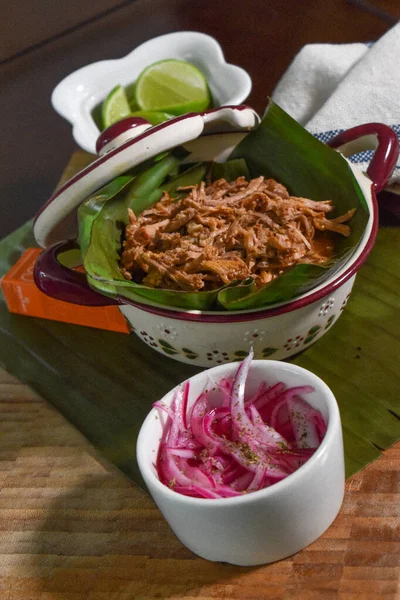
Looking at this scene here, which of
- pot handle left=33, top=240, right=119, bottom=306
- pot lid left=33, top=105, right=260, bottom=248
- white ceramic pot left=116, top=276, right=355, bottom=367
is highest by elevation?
pot lid left=33, top=105, right=260, bottom=248

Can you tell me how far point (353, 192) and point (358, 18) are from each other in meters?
1.53

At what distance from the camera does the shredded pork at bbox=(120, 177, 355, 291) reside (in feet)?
4.38

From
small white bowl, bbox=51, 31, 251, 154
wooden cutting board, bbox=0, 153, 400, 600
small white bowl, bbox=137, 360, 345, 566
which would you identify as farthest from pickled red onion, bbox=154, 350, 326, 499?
small white bowl, bbox=51, 31, 251, 154

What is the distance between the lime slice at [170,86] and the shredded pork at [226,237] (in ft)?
1.97

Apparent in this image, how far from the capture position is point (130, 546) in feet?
3.84

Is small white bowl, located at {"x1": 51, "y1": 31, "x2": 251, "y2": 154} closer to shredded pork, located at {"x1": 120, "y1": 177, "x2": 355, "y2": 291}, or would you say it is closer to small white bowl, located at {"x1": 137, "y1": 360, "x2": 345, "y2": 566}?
shredded pork, located at {"x1": 120, "y1": 177, "x2": 355, "y2": 291}

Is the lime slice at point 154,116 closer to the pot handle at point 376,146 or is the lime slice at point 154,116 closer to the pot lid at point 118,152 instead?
the pot lid at point 118,152

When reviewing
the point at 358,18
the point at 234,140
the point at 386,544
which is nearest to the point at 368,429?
the point at 386,544

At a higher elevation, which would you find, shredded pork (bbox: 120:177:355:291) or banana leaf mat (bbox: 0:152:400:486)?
shredded pork (bbox: 120:177:355:291)

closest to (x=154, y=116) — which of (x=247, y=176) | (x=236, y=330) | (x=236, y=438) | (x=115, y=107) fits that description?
(x=115, y=107)

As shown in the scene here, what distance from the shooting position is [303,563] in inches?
43.1

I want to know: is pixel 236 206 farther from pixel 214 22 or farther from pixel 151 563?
pixel 214 22

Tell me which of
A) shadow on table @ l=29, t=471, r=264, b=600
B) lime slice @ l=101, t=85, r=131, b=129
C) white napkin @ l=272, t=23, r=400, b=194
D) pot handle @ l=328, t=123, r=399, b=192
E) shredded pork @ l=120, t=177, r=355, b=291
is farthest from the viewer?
lime slice @ l=101, t=85, r=131, b=129

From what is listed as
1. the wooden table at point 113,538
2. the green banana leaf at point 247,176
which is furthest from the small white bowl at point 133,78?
the wooden table at point 113,538
